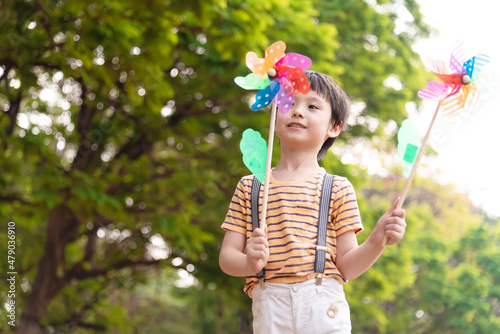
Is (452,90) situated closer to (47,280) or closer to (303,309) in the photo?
(303,309)

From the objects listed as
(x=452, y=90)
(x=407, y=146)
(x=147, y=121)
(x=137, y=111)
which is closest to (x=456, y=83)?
(x=452, y=90)

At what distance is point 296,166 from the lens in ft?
7.31

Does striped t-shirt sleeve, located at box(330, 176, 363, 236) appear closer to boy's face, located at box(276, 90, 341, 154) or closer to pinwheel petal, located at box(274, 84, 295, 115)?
boy's face, located at box(276, 90, 341, 154)

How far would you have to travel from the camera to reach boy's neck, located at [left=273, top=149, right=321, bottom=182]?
2.20m

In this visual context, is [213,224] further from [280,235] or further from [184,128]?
[280,235]

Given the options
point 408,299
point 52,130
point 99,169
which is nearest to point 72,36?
point 52,130

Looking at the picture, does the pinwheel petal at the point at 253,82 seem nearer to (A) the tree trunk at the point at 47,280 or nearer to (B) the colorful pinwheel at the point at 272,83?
(B) the colorful pinwheel at the point at 272,83

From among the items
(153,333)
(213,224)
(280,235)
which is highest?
(280,235)

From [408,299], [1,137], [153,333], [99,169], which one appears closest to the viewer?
[1,137]

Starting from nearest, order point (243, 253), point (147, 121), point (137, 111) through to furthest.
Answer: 1. point (243, 253)
2. point (137, 111)
3. point (147, 121)

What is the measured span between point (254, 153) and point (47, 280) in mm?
6986

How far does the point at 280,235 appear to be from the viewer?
6.82 ft

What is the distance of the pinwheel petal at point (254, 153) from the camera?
2.09 metres

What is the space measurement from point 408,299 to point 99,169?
11.3 meters
